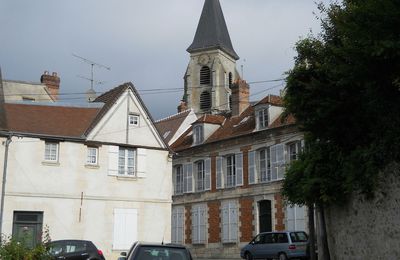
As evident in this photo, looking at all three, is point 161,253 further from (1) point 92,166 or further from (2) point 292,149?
(2) point 292,149

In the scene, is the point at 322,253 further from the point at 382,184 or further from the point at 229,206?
the point at 229,206

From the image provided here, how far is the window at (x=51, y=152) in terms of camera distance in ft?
86.5

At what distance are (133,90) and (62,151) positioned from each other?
487 centimetres

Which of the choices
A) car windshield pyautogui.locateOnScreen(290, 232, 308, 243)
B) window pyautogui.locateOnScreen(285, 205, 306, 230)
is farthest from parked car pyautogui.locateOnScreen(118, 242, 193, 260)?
window pyautogui.locateOnScreen(285, 205, 306, 230)

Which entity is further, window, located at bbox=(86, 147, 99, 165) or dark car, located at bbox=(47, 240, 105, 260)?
window, located at bbox=(86, 147, 99, 165)

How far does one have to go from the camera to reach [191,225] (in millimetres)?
39125

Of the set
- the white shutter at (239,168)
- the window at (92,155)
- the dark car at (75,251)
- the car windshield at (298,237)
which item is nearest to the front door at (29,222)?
the window at (92,155)

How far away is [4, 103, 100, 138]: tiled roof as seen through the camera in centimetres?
2647

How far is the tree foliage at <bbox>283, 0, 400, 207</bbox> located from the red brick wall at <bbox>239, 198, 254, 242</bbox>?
57.7ft

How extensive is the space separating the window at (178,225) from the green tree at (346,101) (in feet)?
76.5

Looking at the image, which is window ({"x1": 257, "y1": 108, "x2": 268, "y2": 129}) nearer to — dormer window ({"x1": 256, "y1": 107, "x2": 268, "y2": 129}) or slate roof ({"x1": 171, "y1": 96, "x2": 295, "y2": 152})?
dormer window ({"x1": 256, "y1": 107, "x2": 268, "y2": 129})

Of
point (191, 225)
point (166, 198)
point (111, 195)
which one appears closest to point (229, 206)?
point (191, 225)

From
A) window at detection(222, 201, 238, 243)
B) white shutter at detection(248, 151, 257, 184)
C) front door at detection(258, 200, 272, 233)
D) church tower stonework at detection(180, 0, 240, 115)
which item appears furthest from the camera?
church tower stonework at detection(180, 0, 240, 115)

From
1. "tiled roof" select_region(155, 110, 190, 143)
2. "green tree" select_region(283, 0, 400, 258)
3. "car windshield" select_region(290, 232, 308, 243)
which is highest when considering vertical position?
"tiled roof" select_region(155, 110, 190, 143)
